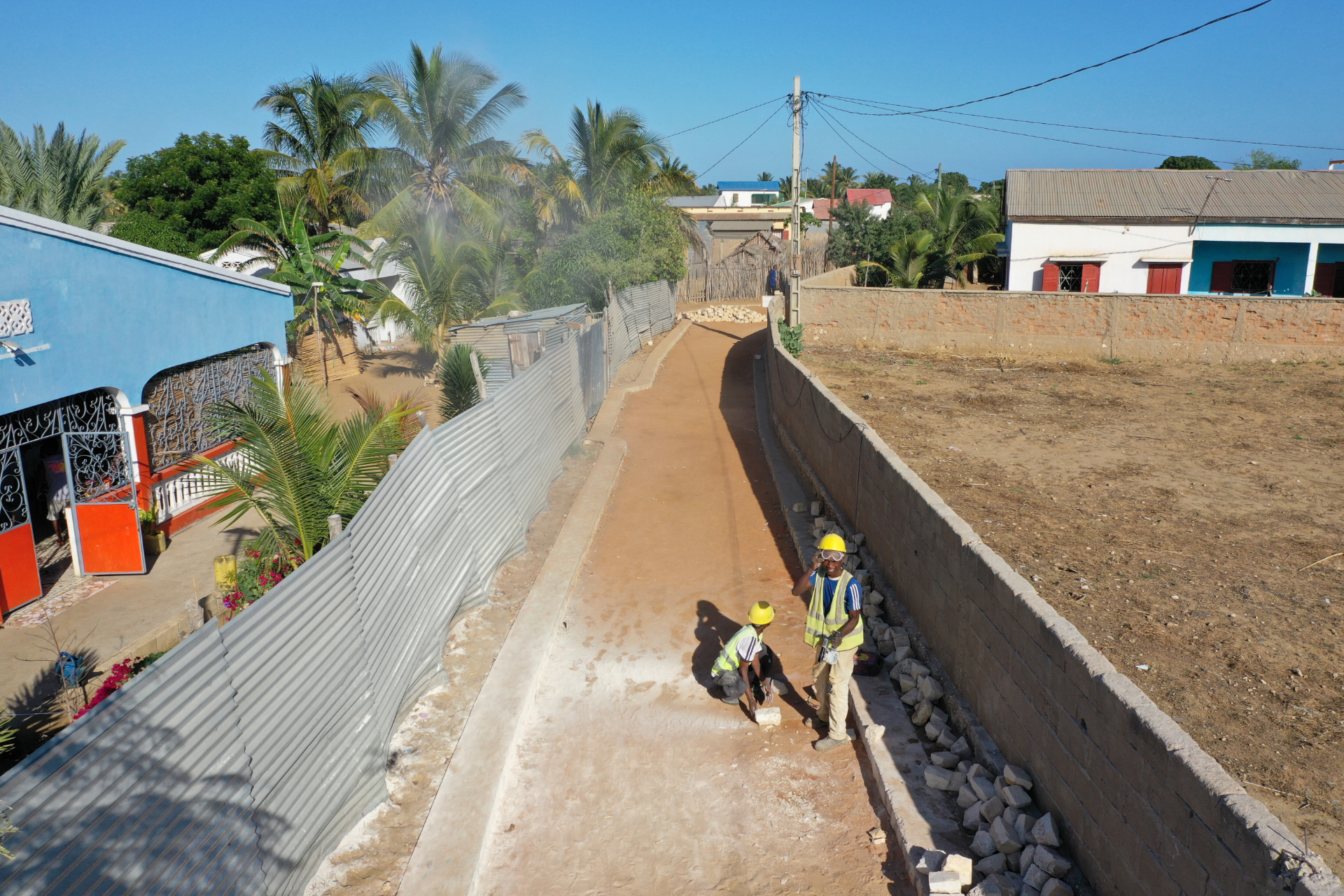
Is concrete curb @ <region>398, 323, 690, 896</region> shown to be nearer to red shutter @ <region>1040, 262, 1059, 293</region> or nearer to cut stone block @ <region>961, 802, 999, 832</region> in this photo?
cut stone block @ <region>961, 802, 999, 832</region>

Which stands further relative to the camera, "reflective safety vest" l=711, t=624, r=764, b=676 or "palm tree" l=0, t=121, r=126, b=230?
"palm tree" l=0, t=121, r=126, b=230

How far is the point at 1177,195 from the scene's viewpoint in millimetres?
27562

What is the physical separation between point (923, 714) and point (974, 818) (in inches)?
49.0

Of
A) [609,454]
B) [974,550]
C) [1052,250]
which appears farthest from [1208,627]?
[1052,250]

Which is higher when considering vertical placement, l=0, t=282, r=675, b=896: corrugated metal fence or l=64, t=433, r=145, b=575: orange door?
l=0, t=282, r=675, b=896: corrugated metal fence

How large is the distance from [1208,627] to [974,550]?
6.89ft

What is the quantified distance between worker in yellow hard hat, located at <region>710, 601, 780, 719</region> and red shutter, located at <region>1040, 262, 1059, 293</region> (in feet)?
78.8

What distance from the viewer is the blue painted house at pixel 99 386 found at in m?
9.95

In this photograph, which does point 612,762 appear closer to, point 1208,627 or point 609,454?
point 1208,627

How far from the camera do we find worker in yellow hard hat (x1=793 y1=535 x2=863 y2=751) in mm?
6188

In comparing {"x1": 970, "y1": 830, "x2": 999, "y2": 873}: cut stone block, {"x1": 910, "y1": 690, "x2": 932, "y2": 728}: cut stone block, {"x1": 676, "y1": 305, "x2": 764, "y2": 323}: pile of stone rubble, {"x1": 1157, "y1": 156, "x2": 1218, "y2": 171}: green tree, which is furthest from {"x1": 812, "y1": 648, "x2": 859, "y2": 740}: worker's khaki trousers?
{"x1": 1157, "y1": 156, "x2": 1218, "y2": 171}: green tree

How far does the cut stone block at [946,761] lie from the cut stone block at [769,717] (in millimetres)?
1305

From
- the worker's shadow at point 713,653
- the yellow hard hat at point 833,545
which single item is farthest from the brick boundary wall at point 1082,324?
the yellow hard hat at point 833,545

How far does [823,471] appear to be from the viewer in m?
11.0
